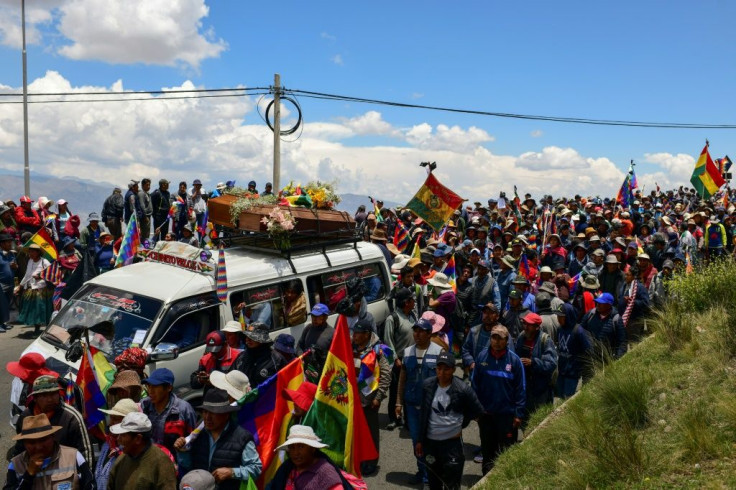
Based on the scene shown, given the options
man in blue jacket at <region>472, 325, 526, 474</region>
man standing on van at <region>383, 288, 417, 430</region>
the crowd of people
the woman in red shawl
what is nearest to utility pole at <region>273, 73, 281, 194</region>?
the crowd of people

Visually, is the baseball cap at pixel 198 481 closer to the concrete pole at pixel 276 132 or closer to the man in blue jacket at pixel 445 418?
the man in blue jacket at pixel 445 418

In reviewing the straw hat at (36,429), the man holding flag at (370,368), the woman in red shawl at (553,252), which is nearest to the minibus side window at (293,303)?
the man holding flag at (370,368)

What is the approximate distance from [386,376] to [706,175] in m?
17.0

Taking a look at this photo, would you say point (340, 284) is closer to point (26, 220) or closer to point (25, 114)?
point (26, 220)

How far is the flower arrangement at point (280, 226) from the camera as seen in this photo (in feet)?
28.1

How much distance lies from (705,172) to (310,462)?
62.9ft

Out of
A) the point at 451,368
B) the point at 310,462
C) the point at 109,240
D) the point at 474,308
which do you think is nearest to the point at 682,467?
the point at 451,368

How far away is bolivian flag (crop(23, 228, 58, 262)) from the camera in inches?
455

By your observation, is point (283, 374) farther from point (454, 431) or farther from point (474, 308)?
point (474, 308)

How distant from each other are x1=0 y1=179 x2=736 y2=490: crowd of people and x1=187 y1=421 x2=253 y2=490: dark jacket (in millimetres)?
11

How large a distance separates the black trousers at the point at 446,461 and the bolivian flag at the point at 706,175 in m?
17.1

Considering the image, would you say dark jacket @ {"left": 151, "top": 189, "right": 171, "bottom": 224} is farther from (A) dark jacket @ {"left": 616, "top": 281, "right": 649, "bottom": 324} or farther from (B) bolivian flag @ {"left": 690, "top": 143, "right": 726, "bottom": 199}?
(B) bolivian flag @ {"left": 690, "top": 143, "right": 726, "bottom": 199}

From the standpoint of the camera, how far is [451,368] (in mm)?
5418

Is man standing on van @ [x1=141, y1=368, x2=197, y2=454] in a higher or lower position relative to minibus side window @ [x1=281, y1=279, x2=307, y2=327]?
lower
